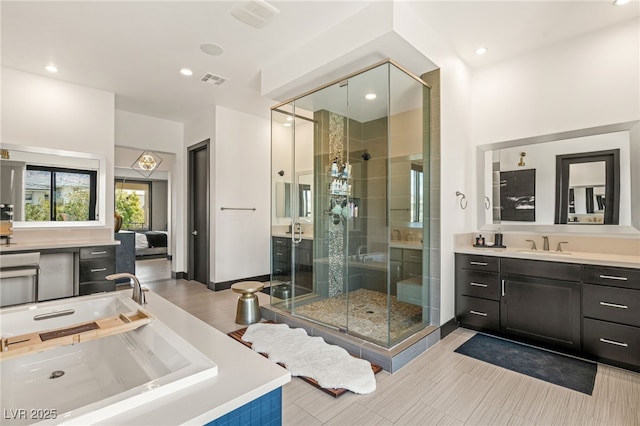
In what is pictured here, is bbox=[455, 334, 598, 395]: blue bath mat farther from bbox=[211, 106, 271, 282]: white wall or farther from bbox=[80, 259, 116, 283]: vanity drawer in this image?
bbox=[80, 259, 116, 283]: vanity drawer

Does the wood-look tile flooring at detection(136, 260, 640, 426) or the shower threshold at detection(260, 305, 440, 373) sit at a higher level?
the shower threshold at detection(260, 305, 440, 373)

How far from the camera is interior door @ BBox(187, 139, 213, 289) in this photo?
5160mm

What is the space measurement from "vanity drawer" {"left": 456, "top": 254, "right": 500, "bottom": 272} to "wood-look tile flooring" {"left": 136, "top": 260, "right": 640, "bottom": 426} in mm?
928

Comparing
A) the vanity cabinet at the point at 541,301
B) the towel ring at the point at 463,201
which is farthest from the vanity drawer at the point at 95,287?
the vanity cabinet at the point at 541,301

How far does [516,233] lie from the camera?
3359mm

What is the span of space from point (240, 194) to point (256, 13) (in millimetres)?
3003

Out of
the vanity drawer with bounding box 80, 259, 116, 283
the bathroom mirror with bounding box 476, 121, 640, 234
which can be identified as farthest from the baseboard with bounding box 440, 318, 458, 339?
the vanity drawer with bounding box 80, 259, 116, 283

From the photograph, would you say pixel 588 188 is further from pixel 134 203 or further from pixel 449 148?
pixel 134 203

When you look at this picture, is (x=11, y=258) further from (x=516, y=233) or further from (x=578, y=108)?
(x=578, y=108)

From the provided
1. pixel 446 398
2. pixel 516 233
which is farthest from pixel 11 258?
pixel 516 233

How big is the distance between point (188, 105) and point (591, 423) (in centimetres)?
552

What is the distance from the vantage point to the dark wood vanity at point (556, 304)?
93.0 inches

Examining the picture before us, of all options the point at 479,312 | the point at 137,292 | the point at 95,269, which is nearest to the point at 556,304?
the point at 479,312

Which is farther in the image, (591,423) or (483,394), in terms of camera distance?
(483,394)
